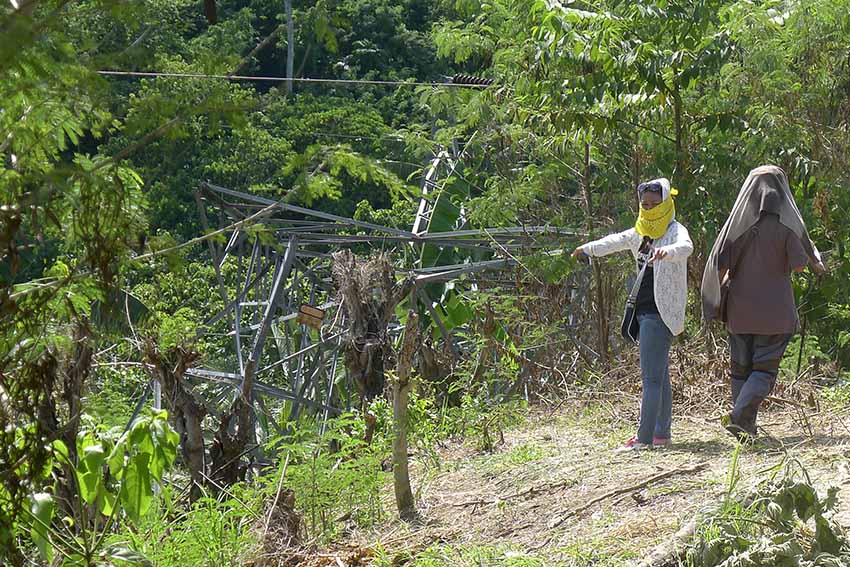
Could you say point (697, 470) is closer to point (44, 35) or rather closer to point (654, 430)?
point (654, 430)

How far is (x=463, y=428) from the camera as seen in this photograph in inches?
363

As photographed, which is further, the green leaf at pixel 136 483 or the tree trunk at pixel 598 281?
the tree trunk at pixel 598 281

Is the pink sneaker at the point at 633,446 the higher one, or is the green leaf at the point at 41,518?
the green leaf at the point at 41,518

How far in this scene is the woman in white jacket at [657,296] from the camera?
23.2 ft

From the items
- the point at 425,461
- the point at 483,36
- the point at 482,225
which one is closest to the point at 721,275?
the point at 425,461

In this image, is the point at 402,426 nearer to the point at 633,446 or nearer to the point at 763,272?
the point at 633,446

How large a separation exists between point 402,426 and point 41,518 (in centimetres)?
254

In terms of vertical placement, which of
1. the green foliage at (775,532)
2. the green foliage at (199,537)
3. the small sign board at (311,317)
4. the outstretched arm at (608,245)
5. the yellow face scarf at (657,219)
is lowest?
the green foliage at (199,537)

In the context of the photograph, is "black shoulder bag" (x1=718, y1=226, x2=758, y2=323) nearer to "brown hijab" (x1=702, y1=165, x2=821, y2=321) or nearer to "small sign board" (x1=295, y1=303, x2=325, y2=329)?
"brown hijab" (x1=702, y1=165, x2=821, y2=321)

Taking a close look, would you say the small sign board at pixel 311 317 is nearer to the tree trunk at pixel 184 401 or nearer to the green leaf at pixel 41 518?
the tree trunk at pixel 184 401

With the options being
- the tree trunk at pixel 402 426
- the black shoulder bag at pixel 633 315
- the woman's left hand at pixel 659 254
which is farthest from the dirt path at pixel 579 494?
the woman's left hand at pixel 659 254

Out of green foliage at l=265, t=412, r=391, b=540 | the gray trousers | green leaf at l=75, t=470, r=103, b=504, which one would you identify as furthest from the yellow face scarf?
green leaf at l=75, t=470, r=103, b=504

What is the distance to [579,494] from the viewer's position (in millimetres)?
6438

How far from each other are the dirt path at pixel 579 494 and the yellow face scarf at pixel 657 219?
1290 mm
